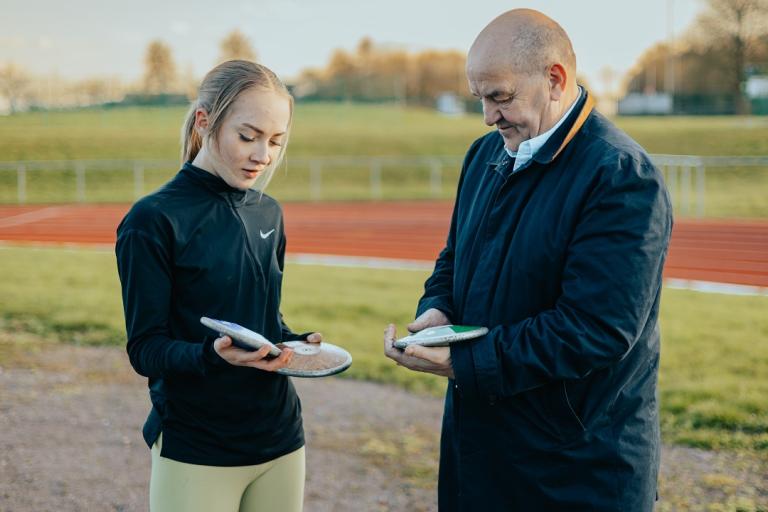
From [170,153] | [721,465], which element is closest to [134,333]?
[721,465]

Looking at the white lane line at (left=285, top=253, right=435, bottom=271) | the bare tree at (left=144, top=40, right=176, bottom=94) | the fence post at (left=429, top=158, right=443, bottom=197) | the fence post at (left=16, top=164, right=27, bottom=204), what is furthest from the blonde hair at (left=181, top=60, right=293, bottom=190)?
the bare tree at (left=144, top=40, right=176, bottom=94)

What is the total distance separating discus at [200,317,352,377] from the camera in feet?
7.39

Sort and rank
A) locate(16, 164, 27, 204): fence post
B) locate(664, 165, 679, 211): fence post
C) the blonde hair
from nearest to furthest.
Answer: the blonde hair < locate(16, 164, 27, 204): fence post < locate(664, 165, 679, 211): fence post

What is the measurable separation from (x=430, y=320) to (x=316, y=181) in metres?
26.9

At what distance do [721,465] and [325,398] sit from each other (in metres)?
2.86

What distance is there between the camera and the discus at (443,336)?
2.33 meters

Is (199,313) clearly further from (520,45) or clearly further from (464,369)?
(520,45)

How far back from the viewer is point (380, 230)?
1803 cm

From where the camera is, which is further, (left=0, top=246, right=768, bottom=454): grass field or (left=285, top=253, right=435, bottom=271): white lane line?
(left=285, top=253, right=435, bottom=271): white lane line

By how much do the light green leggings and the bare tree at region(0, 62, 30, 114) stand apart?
138 ft

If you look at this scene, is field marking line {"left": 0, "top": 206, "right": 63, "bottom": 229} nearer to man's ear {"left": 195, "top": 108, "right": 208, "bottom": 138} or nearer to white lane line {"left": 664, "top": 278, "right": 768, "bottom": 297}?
white lane line {"left": 664, "top": 278, "right": 768, "bottom": 297}

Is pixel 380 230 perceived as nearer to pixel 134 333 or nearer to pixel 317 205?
pixel 317 205

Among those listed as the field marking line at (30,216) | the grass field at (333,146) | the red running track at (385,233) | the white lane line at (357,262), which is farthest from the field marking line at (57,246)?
the grass field at (333,146)

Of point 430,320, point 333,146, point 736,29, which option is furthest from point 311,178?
point 736,29
